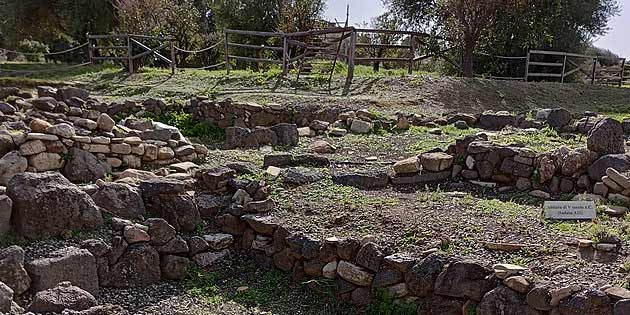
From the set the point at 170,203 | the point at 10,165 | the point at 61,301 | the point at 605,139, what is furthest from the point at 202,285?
the point at 605,139

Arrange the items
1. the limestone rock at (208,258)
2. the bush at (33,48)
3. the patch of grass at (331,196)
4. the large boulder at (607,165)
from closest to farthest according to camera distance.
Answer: the limestone rock at (208,258) → the patch of grass at (331,196) → the large boulder at (607,165) → the bush at (33,48)

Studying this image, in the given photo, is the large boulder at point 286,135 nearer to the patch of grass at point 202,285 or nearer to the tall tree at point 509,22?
the patch of grass at point 202,285

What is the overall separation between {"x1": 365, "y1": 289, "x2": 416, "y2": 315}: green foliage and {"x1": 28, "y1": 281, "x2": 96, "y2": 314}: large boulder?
215cm

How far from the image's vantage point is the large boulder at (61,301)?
406 cm

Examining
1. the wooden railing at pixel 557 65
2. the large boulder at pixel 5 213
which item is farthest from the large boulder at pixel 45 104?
the wooden railing at pixel 557 65

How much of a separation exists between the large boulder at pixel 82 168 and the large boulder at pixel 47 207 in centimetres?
132

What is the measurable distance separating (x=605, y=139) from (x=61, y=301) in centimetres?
553

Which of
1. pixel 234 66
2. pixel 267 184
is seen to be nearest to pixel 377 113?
pixel 267 184

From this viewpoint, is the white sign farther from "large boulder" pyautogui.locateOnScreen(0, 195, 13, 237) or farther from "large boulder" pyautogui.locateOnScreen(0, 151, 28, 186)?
"large boulder" pyautogui.locateOnScreen(0, 151, 28, 186)

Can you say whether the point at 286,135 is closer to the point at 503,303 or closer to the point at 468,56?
the point at 503,303

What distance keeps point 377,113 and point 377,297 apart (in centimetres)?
633

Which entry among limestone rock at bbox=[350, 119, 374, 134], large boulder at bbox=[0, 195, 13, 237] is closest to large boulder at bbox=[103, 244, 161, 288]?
large boulder at bbox=[0, 195, 13, 237]

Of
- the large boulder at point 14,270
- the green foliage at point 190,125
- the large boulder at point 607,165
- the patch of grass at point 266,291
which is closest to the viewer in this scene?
the large boulder at point 14,270

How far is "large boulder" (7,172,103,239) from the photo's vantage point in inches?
201
